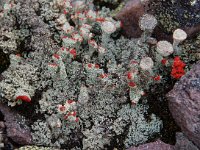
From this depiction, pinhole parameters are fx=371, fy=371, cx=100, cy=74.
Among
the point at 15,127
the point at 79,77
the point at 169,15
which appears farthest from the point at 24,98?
the point at 169,15

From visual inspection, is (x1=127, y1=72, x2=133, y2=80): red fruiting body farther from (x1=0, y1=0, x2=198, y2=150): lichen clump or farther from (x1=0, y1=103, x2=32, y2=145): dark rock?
(x1=0, y1=103, x2=32, y2=145): dark rock

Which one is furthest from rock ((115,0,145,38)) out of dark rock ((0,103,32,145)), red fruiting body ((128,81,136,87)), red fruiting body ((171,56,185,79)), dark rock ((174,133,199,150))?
dark rock ((0,103,32,145))

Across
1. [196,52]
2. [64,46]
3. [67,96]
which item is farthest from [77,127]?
[196,52]

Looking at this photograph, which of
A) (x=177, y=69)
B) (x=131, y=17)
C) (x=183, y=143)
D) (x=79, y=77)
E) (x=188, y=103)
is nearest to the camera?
(x=188, y=103)

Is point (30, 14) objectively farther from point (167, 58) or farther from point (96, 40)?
point (167, 58)

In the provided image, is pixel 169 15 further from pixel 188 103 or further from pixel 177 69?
pixel 188 103

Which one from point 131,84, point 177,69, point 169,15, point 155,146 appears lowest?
point 155,146
